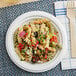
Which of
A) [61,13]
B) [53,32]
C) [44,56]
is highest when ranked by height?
[61,13]

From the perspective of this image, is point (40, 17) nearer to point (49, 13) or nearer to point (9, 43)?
point (49, 13)

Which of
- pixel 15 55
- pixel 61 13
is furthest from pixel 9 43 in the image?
pixel 61 13
